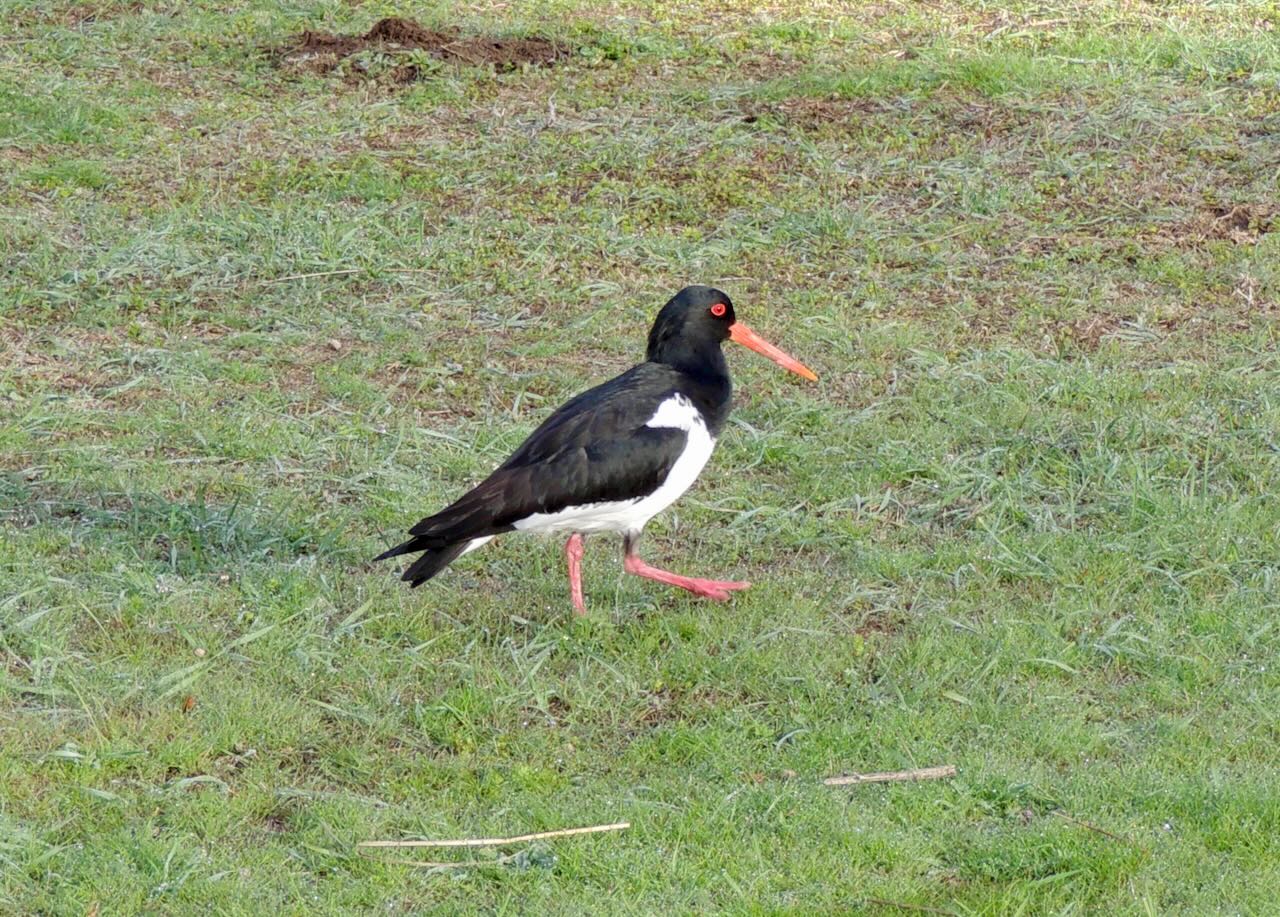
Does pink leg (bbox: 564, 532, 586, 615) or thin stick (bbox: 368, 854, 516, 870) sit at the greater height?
pink leg (bbox: 564, 532, 586, 615)

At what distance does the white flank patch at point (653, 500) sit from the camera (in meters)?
6.66

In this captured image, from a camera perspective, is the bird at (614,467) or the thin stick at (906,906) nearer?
the thin stick at (906,906)

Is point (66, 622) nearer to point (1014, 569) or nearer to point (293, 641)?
point (293, 641)

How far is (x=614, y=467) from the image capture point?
21.7 ft

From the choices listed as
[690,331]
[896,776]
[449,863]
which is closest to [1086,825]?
[896,776]

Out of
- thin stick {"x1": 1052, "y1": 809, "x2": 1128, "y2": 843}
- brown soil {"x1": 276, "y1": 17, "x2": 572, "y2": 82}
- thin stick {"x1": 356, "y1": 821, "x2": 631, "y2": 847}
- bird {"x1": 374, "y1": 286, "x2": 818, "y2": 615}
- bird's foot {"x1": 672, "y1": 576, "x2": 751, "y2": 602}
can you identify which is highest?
brown soil {"x1": 276, "y1": 17, "x2": 572, "y2": 82}

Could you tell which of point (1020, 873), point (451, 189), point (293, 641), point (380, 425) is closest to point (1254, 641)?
point (1020, 873)

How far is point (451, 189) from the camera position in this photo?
37.0 ft

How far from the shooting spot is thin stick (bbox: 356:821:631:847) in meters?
5.25

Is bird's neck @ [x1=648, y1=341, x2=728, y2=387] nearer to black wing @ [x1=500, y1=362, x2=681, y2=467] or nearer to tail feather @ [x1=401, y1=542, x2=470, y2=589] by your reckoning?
black wing @ [x1=500, y1=362, x2=681, y2=467]

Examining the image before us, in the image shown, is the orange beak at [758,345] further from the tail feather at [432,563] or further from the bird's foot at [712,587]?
the tail feather at [432,563]

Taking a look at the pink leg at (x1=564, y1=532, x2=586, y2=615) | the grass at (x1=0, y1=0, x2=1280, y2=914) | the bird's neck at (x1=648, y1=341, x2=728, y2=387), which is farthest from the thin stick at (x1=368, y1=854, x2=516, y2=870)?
the bird's neck at (x1=648, y1=341, x2=728, y2=387)

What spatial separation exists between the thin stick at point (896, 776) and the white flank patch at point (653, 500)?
158 centimetres

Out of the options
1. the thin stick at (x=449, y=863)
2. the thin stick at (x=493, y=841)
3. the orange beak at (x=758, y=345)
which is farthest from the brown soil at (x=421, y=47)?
the thin stick at (x=449, y=863)
